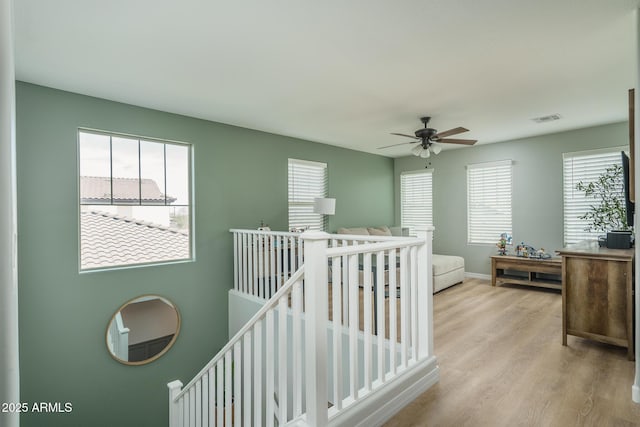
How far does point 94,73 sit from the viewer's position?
299cm

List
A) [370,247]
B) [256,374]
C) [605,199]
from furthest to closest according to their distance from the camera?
[605,199] < [370,247] < [256,374]

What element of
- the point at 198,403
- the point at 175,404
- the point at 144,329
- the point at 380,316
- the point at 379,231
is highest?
the point at 379,231

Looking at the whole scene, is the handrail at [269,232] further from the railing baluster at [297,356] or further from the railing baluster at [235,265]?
the railing baluster at [297,356]

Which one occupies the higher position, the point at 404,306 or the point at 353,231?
the point at 353,231

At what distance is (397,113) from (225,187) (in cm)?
253

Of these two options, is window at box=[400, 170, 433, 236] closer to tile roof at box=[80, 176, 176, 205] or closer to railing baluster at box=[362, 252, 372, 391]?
tile roof at box=[80, 176, 176, 205]

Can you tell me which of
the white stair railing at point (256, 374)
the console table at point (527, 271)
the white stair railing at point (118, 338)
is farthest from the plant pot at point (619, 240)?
the white stair railing at point (118, 338)

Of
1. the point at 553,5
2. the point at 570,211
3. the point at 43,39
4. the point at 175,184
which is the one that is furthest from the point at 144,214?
the point at 570,211

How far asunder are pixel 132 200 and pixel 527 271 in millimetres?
5918

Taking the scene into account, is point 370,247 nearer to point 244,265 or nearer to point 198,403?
point 198,403

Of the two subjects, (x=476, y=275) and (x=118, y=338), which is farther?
(x=476, y=275)

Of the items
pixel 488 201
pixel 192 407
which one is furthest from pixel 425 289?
pixel 488 201

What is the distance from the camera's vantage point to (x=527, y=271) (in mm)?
5355

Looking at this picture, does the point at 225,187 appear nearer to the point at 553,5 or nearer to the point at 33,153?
the point at 33,153
